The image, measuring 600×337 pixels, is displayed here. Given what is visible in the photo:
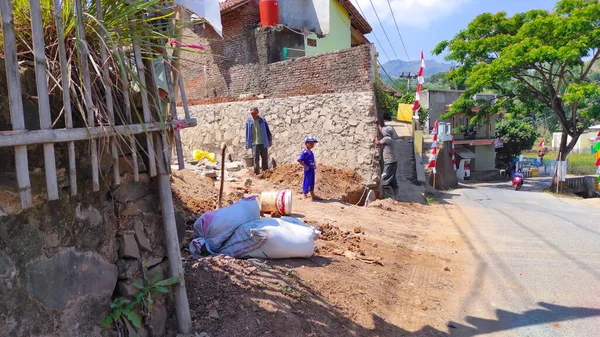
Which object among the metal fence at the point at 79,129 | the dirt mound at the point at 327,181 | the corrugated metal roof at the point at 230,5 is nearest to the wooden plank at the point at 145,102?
the metal fence at the point at 79,129

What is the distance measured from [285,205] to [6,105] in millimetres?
4345

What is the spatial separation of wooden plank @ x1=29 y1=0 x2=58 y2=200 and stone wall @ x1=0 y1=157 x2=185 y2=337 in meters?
0.12

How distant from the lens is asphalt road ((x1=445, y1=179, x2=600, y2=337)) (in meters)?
4.11

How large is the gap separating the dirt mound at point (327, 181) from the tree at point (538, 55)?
961cm

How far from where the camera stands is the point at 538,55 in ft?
50.5

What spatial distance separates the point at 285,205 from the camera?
640cm

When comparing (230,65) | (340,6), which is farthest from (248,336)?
(340,6)

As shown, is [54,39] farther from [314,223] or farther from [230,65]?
[230,65]

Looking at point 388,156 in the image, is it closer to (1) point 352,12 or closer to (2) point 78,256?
(2) point 78,256

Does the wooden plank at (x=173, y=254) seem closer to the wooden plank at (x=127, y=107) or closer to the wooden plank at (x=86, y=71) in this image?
the wooden plank at (x=127, y=107)

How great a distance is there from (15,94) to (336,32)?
16.1 metres

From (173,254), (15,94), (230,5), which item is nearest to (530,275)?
(173,254)

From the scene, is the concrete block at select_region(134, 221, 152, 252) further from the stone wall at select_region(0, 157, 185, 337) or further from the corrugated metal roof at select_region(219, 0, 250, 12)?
the corrugated metal roof at select_region(219, 0, 250, 12)

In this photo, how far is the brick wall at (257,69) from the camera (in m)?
10.1
